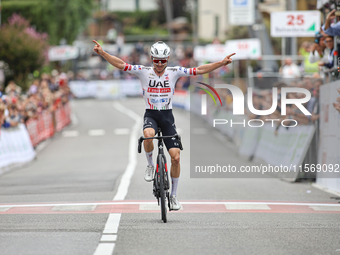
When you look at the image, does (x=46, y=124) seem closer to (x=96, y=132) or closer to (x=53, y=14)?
(x=96, y=132)

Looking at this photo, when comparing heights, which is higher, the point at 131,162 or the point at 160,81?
the point at 160,81

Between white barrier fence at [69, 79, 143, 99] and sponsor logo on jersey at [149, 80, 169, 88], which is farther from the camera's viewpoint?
white barrier fence at [69, 79, 143, 99]

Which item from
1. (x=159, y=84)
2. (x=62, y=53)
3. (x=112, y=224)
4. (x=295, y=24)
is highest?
(x=295, y=24)

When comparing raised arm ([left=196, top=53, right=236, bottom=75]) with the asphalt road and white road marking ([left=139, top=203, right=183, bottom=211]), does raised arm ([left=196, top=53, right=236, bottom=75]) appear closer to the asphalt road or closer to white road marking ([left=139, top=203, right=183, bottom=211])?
the asphalt road

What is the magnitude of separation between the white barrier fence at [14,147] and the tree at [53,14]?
3497 centimetres

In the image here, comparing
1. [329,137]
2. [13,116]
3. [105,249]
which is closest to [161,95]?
[105,249]

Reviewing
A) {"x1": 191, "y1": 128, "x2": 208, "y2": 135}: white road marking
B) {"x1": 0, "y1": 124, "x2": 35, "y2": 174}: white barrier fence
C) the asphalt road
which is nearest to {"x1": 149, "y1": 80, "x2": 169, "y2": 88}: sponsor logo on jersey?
the asphalt road

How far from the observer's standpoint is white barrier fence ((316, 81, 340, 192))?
12164mm

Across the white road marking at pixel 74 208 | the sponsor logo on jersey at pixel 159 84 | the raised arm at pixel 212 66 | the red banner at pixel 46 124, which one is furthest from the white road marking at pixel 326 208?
the red banner at pixel 46 124

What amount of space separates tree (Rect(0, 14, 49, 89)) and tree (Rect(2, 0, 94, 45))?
58.4 ft

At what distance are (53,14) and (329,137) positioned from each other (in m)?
44.9

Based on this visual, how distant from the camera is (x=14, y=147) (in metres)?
18.5

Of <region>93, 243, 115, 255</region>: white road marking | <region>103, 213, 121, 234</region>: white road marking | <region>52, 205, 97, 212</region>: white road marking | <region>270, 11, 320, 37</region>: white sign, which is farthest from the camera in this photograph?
<region>270, 11, 320, 37</region>: white sign

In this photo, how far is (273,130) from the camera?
16438mm
